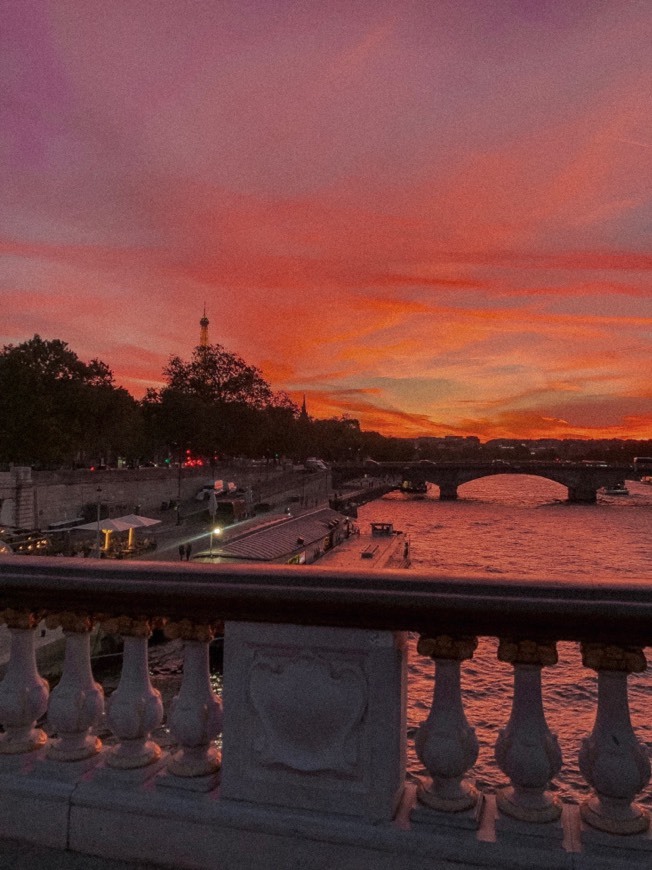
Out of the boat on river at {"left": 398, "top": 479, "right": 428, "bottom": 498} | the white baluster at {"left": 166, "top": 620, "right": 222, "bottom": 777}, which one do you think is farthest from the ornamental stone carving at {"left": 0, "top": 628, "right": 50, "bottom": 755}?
the boat on river at {"left": 398, "top": 479, "right": 428, "bottom": 498}

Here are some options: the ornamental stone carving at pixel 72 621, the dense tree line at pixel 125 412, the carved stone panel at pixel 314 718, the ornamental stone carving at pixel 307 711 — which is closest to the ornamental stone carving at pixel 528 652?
the carved stone panel at pixel 314 718

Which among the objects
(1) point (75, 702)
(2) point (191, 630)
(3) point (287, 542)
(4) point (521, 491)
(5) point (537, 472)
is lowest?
(4) point (521, 491)

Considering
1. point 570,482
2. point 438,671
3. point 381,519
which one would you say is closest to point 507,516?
A: point 381,519

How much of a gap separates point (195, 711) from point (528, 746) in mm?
1177

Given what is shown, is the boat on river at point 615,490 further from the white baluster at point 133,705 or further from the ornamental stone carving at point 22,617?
the ornamental stone carving at point 22,617

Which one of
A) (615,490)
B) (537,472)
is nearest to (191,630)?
(537,472)

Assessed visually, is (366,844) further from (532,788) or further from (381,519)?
(381,519)

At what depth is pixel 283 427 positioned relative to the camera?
93.0 m

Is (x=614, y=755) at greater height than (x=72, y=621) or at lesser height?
lesser

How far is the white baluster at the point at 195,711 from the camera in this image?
253 centimetres

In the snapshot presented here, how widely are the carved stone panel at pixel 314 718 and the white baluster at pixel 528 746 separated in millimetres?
359

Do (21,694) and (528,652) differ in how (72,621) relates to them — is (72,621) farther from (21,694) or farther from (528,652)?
(528,652)

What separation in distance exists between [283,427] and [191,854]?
90.8 meters

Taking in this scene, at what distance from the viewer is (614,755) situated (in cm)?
214
